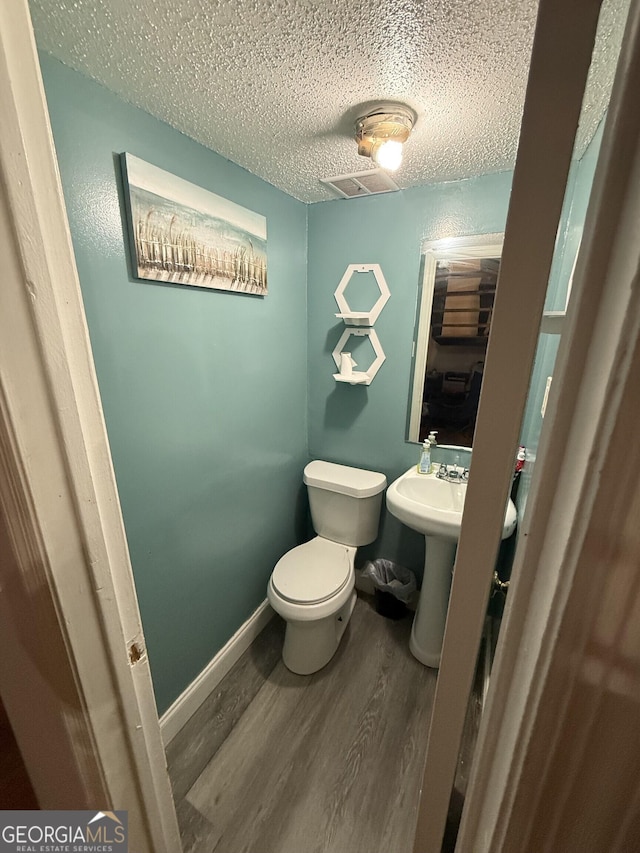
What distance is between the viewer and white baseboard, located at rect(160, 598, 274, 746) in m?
1.38

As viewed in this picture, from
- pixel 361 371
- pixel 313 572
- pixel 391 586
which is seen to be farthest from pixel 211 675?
pixel 361 371

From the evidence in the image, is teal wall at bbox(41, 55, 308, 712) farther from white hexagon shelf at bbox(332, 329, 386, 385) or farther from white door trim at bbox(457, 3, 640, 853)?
white door trim at bbox(457, 3, 640, 853)

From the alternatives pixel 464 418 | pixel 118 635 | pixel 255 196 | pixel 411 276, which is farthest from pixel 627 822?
pixel 255 196

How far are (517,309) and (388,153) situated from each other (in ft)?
3.26

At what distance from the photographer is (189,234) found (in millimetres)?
1180

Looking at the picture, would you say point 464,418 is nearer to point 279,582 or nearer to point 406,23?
point 279,582

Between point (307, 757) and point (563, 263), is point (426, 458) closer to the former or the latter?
point (563, 263)

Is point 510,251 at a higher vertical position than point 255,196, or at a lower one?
lower

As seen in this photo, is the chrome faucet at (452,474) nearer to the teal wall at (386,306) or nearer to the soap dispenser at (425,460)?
the soap dispenser at (425,460)

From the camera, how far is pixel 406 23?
720mm

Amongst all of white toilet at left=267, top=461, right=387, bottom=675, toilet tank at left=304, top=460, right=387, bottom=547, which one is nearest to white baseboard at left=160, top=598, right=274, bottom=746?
white toilet at left=267, top=461, right=387, bottom=675

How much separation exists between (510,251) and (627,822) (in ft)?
1.83

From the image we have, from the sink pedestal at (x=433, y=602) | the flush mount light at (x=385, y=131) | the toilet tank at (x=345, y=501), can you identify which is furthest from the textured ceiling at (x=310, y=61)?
the sink pedestal at (x=433, y=602)

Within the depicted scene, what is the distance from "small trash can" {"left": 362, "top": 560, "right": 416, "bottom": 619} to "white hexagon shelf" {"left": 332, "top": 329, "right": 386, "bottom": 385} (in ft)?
3.49
